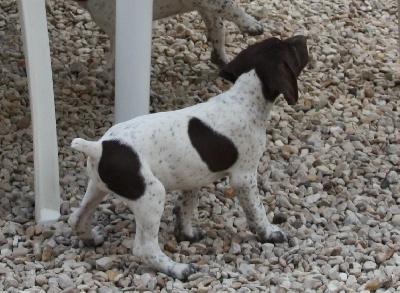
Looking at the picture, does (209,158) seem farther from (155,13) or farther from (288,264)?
(155,13)

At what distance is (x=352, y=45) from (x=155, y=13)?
1292 mm

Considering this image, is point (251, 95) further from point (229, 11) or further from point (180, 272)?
point (229, 11)

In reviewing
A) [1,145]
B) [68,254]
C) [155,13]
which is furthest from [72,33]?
[68,254]

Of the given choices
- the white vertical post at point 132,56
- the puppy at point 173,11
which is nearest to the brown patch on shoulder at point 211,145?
the white vertical post at point 132,56

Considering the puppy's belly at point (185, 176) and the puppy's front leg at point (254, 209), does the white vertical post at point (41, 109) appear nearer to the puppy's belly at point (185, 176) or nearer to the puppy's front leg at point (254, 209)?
the puppy's belly at point (185, 176)

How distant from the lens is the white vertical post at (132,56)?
374 cm

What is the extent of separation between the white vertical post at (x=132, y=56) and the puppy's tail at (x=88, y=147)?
0.58 metres

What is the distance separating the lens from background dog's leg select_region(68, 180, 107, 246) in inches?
135

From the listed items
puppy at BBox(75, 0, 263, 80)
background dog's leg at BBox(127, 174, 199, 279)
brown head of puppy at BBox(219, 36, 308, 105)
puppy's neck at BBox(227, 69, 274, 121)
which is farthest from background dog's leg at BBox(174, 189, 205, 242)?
puppy at BBox(75, 0, 263, 80)

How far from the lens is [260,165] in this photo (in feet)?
14.1

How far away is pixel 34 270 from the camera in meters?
3.46

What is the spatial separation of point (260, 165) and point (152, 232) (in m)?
1.07

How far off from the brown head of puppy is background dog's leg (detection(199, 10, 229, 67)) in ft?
4.95

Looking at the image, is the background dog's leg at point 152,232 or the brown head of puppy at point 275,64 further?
the brown head of puppy at point 275,64
